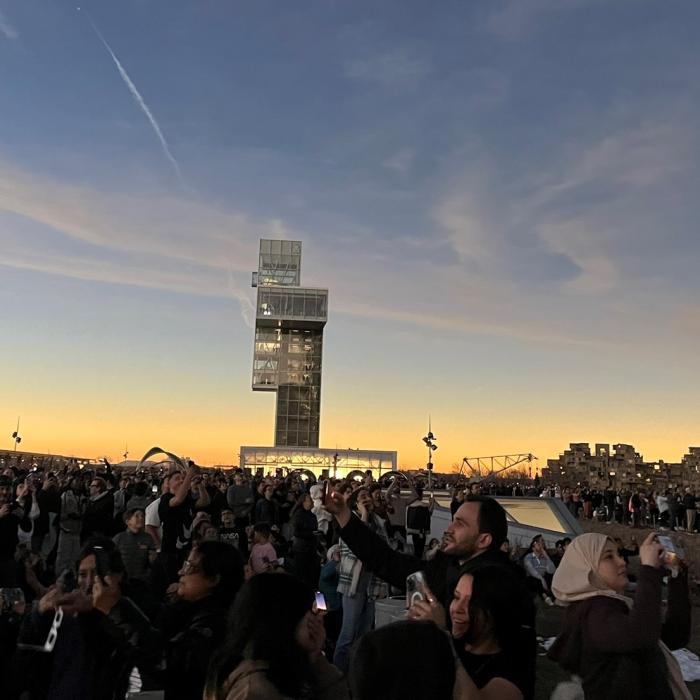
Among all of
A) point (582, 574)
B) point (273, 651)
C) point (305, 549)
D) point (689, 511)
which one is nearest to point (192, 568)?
point (273, 651)

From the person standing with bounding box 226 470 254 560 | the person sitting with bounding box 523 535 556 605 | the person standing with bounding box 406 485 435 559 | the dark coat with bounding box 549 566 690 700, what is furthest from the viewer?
the person standing with bounding box 406 485 435 559

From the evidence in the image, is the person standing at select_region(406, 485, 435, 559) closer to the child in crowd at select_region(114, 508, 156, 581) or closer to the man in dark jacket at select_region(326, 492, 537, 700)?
the child in crowd at select_region(114, 508, 156, 581)

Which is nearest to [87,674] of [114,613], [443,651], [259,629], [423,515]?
[114,613]

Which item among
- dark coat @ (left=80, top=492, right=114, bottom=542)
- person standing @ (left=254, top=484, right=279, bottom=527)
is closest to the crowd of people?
dark coat @ (left=80, top=492, right=114, bottom=542)

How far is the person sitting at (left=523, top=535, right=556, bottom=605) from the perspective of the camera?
11812 millimetres

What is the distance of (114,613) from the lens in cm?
299

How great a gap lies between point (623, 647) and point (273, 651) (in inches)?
51.8

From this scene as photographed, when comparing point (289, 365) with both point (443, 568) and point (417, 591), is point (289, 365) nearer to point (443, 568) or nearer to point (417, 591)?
point (443, 568)

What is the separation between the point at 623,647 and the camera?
8.13 feet

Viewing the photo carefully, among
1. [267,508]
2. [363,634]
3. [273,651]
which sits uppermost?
[267,508]

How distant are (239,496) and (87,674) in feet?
34.6

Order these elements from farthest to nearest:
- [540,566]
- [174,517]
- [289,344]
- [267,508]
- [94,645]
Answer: [289,344] < [267,508] < [540,566] < [174,517] < [94,645]

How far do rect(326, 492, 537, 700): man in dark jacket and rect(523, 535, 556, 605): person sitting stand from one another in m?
8.80

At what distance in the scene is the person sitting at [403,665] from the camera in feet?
5.23
